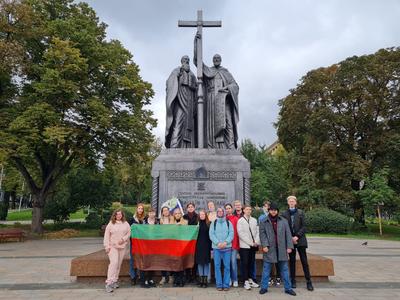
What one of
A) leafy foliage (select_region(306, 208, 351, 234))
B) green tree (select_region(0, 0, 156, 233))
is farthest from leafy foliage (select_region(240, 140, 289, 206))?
green tree (select_region(0, 0, 156, 233))

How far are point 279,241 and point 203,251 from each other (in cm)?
155

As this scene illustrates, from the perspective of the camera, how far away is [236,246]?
7.40 m

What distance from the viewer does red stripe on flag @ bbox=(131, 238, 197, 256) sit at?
299 inches

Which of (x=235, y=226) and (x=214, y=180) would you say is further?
(x=214, y=180)

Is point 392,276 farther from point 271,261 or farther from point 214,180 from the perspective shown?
point 214,180

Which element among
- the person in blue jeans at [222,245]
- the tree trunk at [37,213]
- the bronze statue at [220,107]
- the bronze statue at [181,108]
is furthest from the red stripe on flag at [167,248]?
the tree trunk at [37,213]

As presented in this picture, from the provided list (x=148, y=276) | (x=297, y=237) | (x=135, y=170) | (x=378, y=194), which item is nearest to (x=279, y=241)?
(x=297, y=237)

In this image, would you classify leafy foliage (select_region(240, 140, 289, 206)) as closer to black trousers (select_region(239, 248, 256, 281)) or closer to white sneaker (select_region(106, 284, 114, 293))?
black trousers (select_region(239, 248, 256, 281))

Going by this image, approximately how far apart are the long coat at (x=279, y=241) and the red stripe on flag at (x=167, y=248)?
4.99 ft

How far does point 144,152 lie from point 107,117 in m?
4.89

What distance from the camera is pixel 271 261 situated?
23.0ft

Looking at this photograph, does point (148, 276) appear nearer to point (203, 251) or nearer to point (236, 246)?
point (203, 251)

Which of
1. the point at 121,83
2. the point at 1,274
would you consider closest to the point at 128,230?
the point at 1,274

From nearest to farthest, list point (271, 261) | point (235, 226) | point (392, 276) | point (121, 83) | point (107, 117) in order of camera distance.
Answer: point (271, 261), point (235, 226), point (392, 276), point (107, 117), point (121, 83)
